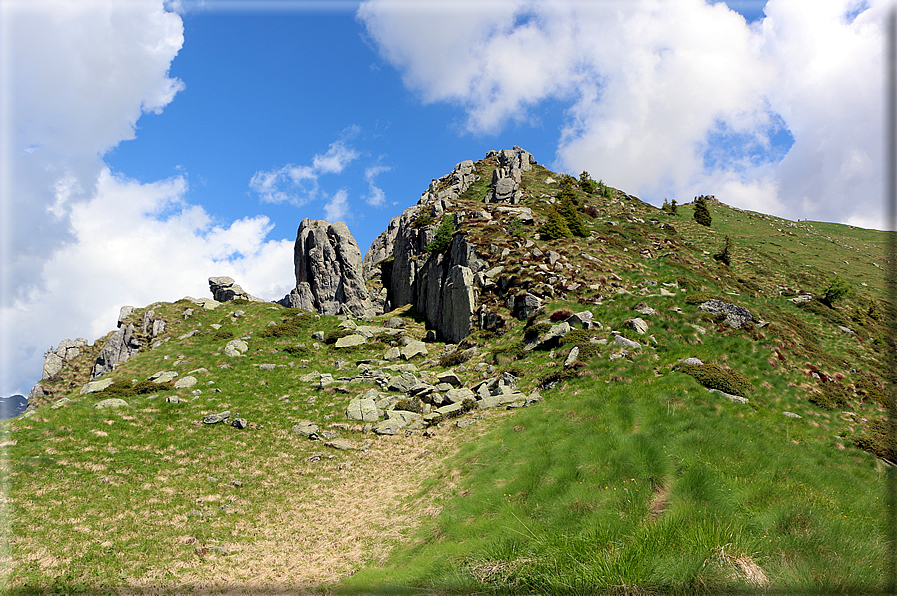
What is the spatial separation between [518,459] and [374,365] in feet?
79.9

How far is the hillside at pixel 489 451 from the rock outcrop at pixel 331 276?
62.8ft

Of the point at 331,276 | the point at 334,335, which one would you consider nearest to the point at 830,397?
the point at 334,335

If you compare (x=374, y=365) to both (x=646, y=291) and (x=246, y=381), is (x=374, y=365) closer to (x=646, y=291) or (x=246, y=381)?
(x=246, y=381)

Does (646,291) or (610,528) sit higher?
(646,291)

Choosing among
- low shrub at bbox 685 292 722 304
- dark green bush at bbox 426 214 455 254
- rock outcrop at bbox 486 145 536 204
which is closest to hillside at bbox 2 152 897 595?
low shrub at bbox 685 292 722 304

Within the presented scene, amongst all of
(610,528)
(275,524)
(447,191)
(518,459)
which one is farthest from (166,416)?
(447,191)

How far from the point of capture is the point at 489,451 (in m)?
17.0

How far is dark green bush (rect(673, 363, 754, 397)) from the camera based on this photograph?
1916 centimetres

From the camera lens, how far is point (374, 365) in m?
36.6

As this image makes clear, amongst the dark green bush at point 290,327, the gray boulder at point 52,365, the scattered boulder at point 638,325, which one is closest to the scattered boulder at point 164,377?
the dark green bush at point 290,327

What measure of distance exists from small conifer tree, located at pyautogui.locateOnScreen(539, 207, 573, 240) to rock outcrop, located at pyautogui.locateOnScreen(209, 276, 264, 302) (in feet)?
177

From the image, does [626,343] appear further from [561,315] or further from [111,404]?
[111,404]

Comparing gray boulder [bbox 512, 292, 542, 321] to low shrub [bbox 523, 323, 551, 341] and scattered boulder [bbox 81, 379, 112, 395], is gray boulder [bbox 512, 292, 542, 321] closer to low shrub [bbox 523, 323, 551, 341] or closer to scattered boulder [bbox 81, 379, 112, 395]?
low shrub [bbox 523, 323, 551, 341]

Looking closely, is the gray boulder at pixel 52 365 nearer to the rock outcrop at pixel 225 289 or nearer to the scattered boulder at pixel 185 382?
the rock outcrop at pixel 225 289
